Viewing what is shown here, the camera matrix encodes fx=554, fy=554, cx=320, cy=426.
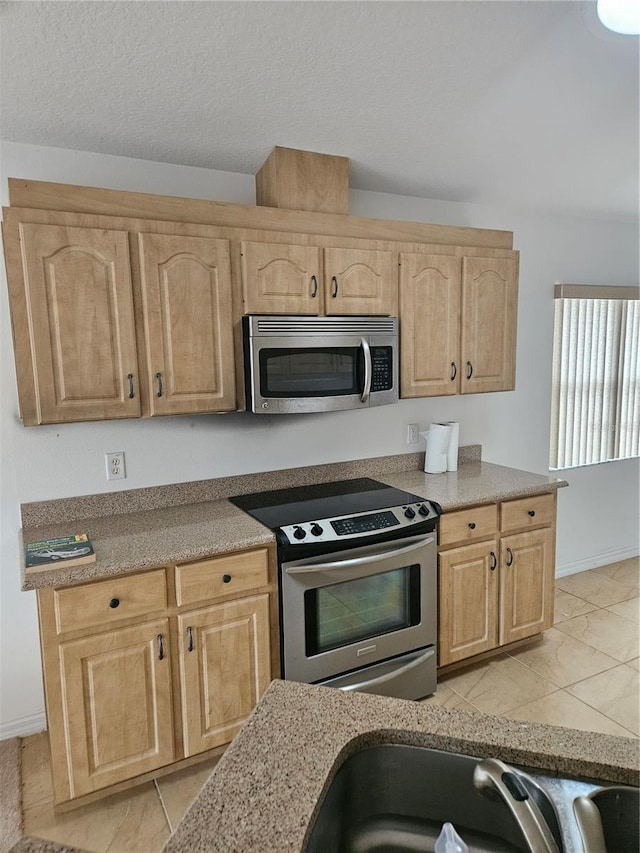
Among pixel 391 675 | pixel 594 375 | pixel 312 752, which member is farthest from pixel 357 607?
pixel 594 375

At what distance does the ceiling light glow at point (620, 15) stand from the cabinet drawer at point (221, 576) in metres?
2.02

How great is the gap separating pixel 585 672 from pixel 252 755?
2.55 meters

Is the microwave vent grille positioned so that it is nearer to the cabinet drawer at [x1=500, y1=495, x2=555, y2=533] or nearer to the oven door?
the oven door

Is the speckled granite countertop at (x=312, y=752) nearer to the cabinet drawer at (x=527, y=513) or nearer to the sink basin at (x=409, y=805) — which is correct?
the sink basin at (x=409, y=805)

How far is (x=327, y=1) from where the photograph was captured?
1.48m

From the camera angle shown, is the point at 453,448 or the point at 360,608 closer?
the point at 360,608

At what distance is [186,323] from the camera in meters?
2.21

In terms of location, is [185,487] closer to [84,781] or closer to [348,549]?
[348,549]

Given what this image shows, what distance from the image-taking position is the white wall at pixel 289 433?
228cm

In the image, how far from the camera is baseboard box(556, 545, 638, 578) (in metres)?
4.00

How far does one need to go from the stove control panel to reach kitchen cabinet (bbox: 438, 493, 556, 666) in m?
0.16

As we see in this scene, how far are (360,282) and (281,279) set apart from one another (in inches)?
15.6

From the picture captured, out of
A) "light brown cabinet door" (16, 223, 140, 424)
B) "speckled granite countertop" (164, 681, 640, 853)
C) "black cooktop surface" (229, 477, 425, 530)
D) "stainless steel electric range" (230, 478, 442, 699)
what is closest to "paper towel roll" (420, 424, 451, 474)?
"black cooktop surface" (229, 477, 425, 530)

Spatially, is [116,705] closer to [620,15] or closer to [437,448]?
[437,448]
